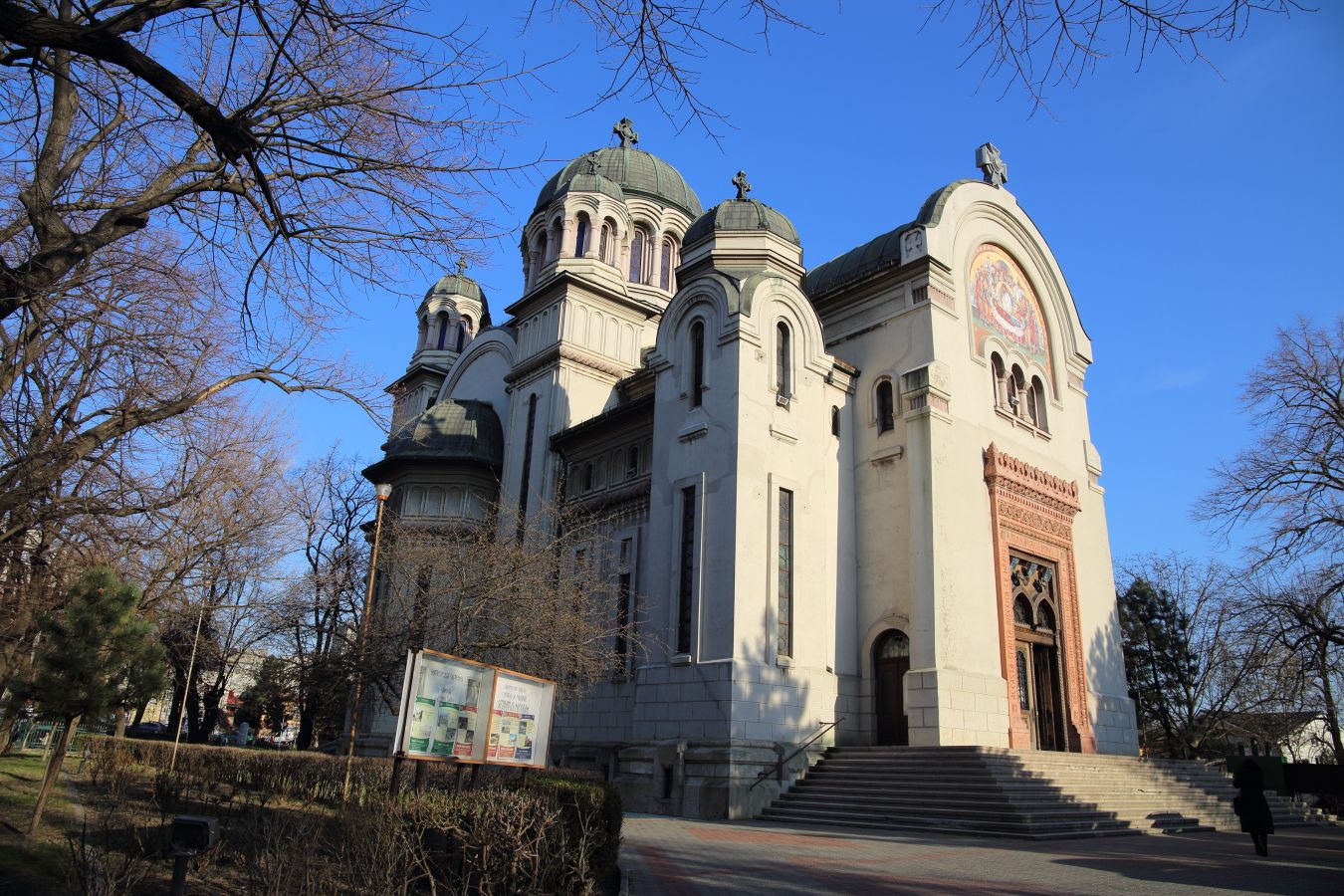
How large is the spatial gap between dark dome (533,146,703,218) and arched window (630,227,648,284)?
66.6 inches

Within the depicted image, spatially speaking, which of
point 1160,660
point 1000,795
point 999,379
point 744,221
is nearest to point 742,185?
point 744,221

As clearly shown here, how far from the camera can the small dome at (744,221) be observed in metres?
24.1

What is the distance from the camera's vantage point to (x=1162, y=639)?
129 ft

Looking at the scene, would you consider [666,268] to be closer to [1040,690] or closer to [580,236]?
[580,236]

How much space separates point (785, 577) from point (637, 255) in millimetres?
18853

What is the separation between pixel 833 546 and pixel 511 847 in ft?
52.4

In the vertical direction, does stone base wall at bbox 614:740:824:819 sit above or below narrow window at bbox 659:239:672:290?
below

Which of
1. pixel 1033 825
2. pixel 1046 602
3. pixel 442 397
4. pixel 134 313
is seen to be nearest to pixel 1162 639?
pixel 1046 602

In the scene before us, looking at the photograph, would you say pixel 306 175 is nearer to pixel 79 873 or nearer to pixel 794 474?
pixel 79 873

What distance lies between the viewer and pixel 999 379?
25938 mm

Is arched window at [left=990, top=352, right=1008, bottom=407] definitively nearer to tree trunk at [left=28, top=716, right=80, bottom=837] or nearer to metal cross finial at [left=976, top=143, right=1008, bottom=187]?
metal cross finial at [left=976, top=143, right=1008, bottom=187]

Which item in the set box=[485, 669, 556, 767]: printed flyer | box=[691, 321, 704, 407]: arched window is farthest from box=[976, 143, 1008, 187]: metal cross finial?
box=[485, 669, 556, 767]: printed flyer

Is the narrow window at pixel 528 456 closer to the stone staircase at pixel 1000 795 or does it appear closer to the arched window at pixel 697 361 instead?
the arched window at pixel 697 361

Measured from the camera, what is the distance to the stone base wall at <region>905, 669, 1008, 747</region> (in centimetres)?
1934
